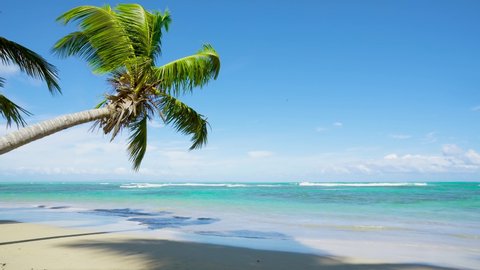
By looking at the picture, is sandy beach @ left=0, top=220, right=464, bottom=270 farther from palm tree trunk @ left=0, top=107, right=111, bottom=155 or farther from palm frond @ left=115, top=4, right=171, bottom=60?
palm frond @ left=115, top=4, right=171, bottom=60

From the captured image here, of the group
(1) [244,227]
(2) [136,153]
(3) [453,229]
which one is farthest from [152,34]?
(3) [453,229]

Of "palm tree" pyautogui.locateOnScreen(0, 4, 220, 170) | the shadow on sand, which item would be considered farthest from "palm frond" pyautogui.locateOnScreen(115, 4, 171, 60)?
the shadow on sand

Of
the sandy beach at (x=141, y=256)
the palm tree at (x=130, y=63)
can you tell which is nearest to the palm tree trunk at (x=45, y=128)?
the palm tree at (x=130, y=63)

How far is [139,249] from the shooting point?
26.4 ft

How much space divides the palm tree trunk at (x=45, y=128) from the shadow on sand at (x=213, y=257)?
9.15 ft

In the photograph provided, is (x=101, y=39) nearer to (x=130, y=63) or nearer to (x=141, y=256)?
(x=130, y=63)

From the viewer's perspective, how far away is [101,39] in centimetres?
800

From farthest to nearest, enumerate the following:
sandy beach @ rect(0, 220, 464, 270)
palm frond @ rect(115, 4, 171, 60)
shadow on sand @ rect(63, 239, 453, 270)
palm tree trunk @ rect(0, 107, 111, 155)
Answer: palm frond @ rect(115, 4, 171, 60)
shadow on sand @ rect(63, 239, 453, 270)
sandy beach @ rect(0, 220, 464, 270)
palm tree trunk @ rect(0, 107, 111, 155)

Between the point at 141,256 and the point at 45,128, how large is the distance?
3120 millimetres

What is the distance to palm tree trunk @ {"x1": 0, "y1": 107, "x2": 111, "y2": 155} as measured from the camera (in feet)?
16.2

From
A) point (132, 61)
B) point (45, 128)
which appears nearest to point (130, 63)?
point (132, 61)

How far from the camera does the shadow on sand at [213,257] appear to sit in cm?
674

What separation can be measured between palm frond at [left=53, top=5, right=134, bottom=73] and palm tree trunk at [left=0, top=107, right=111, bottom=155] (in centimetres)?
142

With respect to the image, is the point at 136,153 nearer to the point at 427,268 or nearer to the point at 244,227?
the point at 244,227
